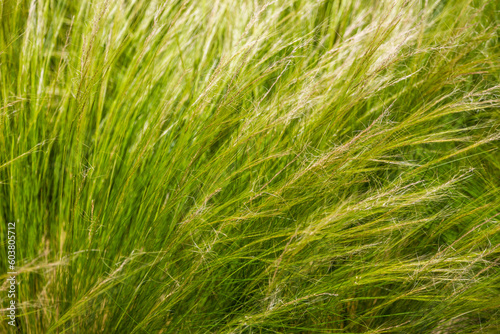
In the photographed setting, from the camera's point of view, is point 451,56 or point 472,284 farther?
point 451,56

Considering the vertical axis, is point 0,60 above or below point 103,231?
above

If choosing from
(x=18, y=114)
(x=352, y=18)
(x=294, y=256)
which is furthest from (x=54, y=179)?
(x=352, y=18)

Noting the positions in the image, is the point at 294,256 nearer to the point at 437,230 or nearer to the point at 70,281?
the point at 437,230


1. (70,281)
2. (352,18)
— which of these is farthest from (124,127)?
(352,18)

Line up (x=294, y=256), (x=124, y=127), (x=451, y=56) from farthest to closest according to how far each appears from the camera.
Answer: (x=451, y=56) → (x=124, y=127) → (x=294, y=256)

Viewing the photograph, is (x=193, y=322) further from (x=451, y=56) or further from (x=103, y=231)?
(x=451, y=56)

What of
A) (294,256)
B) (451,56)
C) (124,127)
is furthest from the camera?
(451,56)

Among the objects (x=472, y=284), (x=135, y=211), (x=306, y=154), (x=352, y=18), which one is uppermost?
(x=352, y=18)
